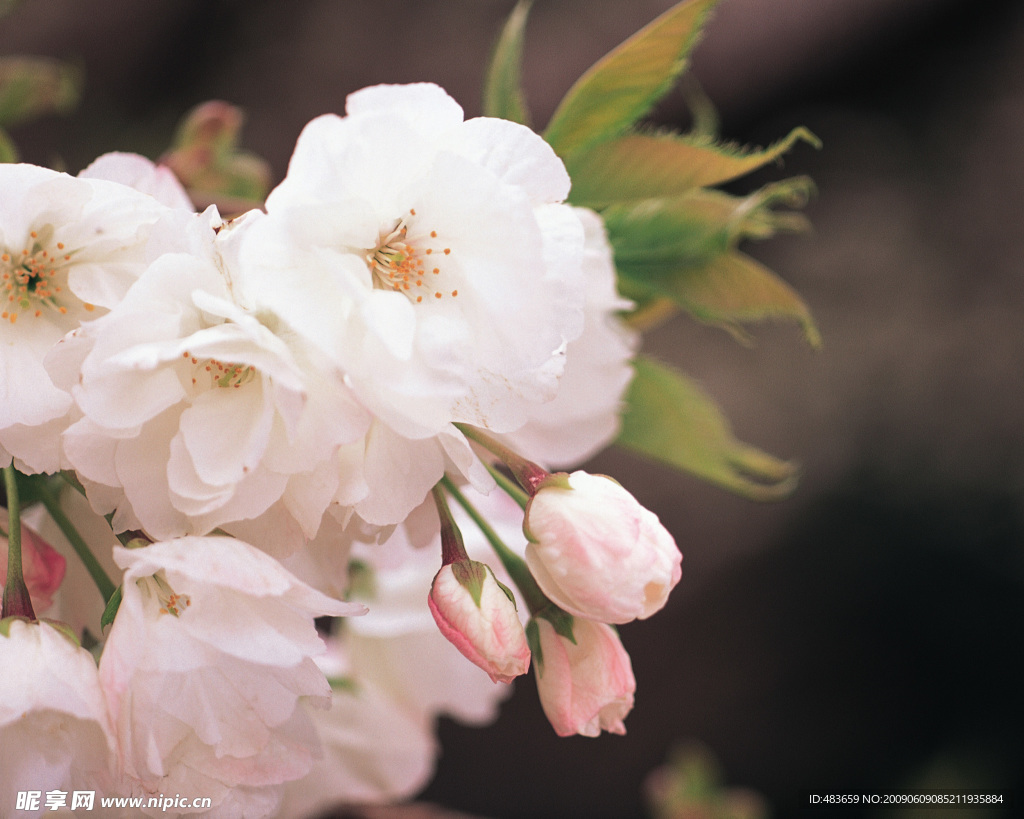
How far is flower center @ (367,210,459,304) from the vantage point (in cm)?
27

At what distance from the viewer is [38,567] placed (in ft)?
0.96

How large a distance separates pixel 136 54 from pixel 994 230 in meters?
1.42

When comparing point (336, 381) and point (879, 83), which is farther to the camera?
point (879, 83)

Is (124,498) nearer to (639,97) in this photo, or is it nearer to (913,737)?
(639,97)

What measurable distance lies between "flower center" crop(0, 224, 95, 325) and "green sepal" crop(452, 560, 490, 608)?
159 millimetres

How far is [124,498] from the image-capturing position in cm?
26

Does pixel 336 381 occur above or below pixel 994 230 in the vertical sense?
above

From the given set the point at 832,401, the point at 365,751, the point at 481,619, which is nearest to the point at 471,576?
the point at 481,619

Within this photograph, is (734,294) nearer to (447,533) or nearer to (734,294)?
(734,294)

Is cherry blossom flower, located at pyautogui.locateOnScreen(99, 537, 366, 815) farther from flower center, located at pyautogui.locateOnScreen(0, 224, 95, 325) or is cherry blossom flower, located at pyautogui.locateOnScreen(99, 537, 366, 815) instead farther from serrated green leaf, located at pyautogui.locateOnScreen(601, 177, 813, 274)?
serrated green leaf, located at pyautogui.locateOnScreen(601, 177, 813, 274)

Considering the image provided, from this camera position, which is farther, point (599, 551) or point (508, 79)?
point (508, 79)

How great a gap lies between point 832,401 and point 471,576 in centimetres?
110

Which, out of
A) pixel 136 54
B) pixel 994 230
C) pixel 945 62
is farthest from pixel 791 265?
pixel 136 54

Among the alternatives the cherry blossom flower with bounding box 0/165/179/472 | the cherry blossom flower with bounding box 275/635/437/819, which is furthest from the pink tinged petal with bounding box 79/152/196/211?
the cherry blossom flower with bounding box 275/635/437/819
